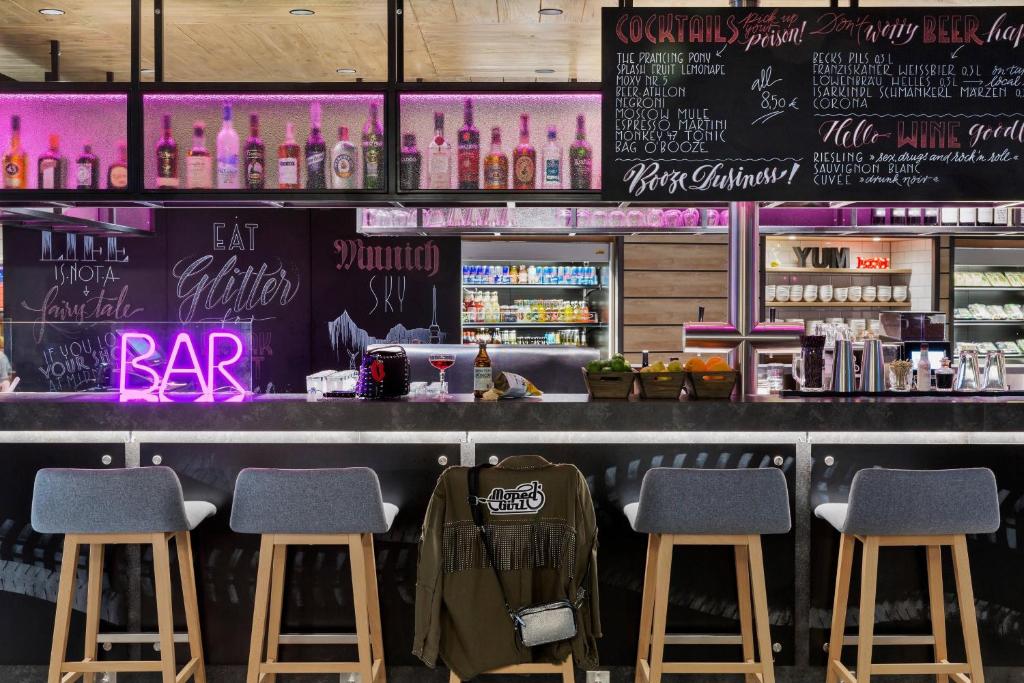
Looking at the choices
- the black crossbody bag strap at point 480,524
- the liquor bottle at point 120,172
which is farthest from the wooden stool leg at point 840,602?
the liquor bottle at point 120,172

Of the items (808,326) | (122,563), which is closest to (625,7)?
(122,563)

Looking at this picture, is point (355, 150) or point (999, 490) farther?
point (355, 150)

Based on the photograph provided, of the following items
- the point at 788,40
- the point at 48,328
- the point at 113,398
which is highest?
the point at 788,40

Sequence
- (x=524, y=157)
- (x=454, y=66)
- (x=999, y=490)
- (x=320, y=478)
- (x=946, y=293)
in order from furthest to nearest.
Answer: (x=946, y=293)
(x=454, y=66)
(x=524, y=157)
(x=999, y=490)
(x=320, y=478)

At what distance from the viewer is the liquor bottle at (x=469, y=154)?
3754 millimetres

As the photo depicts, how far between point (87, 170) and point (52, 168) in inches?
6.0

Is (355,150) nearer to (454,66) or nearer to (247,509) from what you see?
(247,509)

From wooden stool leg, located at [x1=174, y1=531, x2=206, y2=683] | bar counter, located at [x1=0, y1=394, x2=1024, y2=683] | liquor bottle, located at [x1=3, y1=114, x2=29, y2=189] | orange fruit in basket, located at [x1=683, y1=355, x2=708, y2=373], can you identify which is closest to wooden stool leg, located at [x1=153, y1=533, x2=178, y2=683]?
wooden stool leg, located at [x1=174, y1=531, x2=206, y2=683]

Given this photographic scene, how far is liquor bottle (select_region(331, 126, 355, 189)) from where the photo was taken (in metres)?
3.73

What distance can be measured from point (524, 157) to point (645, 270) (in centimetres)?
411

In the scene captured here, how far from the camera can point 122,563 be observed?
3441mm

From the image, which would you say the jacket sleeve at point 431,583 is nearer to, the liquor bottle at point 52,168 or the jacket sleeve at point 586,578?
the jacket sleeve at point 586,578

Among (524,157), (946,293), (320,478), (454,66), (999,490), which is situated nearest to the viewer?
(320,478)

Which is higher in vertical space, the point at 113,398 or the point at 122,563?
the point at 113,398
